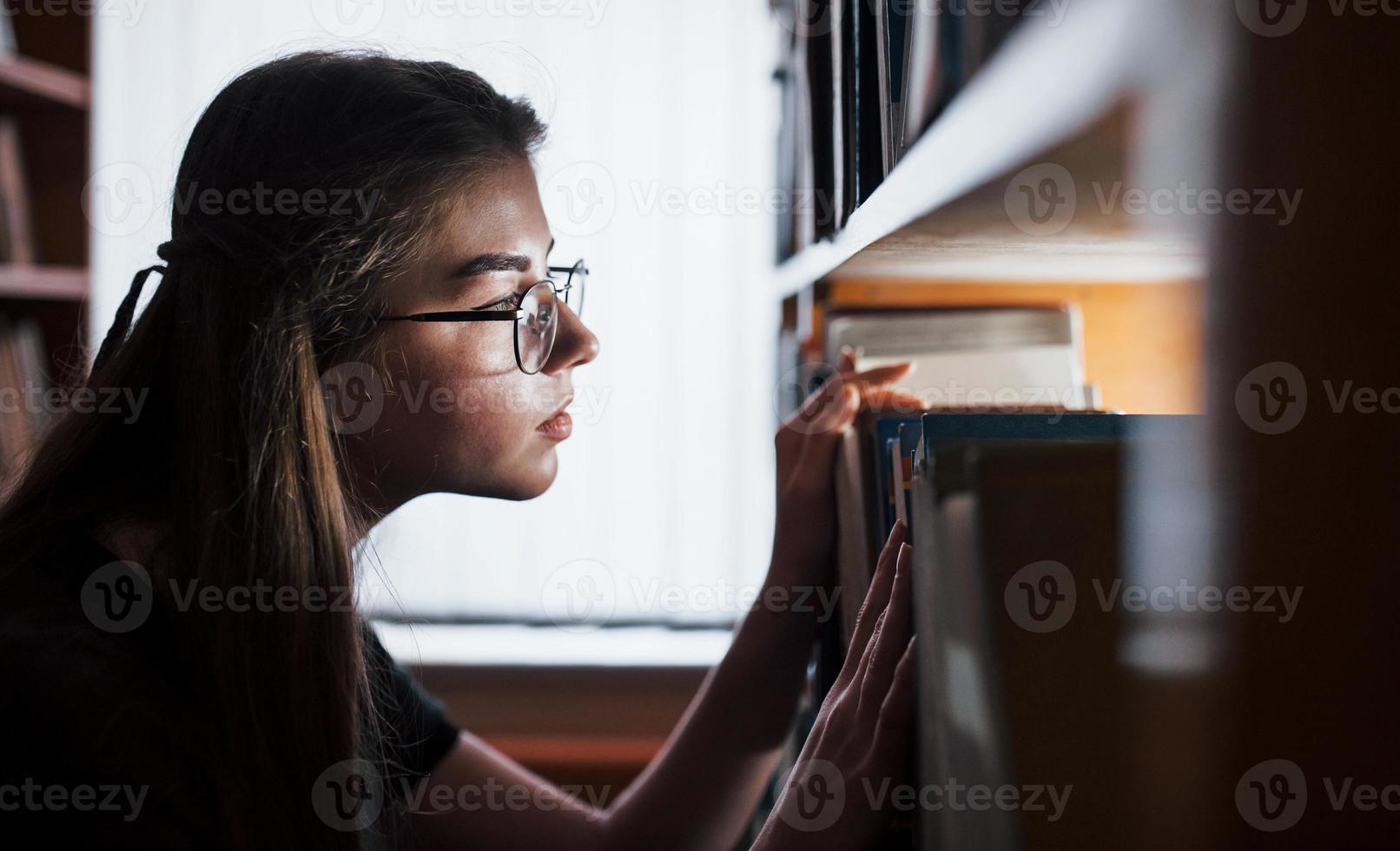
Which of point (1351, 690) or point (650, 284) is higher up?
point (650, 284)

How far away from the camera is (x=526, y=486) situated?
0.91 meters

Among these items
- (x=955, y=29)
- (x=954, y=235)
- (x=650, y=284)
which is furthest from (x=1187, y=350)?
(x=650, y=284)

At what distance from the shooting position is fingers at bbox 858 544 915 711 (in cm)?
49

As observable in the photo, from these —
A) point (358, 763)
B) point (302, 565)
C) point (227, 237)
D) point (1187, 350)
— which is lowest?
point (358, 763)

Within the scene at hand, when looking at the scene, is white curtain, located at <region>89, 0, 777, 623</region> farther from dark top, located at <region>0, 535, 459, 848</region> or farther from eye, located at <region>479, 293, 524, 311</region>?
dark top, located at <region>0, 535, 459, 848</region>

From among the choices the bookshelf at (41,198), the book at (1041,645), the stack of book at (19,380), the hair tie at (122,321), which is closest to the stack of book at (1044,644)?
the book at (1041,645)

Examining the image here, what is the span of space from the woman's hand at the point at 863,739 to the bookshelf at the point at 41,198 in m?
1.68

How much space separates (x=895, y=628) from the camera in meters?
0.50

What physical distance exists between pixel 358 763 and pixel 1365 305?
663 millimetres

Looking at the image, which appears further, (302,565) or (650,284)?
(650,284)

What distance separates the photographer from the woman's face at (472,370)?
832 millimetres

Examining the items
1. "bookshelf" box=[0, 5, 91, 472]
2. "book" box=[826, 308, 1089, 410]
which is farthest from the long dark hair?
"bookshelf" box=[0, 5, 91, 472]

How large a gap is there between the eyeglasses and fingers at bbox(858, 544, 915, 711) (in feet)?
1.50

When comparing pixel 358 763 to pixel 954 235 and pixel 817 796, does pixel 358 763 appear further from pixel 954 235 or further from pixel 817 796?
pixel 954 235
